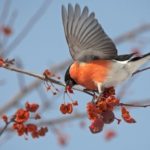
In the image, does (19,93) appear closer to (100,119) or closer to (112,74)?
(112,74)

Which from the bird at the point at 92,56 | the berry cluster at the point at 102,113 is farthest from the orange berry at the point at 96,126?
the bird at the point at 92,56

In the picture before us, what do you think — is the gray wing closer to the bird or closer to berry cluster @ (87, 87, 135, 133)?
the bird

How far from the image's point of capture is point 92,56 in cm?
273

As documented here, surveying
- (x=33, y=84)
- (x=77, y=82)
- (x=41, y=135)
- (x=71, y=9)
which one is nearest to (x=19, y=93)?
(x=33, y=84)

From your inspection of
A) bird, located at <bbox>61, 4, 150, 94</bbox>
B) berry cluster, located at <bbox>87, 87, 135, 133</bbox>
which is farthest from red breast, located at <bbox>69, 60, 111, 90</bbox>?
berry cluster, located at <bbox>87, 87, 135, 133</bbox>

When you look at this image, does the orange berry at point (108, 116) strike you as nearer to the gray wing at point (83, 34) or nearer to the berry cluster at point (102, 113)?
the berry cluster at point (102, 113)

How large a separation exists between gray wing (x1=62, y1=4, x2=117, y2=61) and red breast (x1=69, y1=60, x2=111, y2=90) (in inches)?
2.9

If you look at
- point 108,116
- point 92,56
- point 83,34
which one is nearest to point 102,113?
point 108,116

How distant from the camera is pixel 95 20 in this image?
2754 mm

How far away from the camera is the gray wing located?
2684mm

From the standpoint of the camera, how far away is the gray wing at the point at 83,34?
8.80 ft

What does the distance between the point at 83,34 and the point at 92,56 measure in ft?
0.55

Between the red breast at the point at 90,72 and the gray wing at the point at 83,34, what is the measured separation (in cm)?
7

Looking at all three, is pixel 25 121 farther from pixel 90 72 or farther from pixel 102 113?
pixel 90 72
